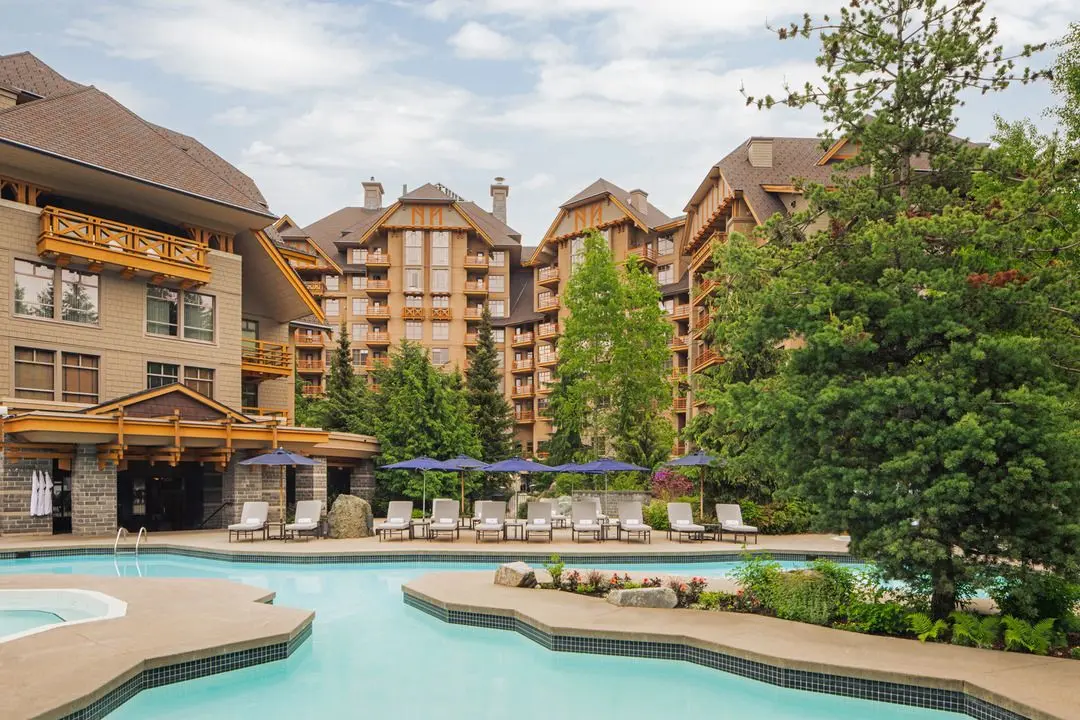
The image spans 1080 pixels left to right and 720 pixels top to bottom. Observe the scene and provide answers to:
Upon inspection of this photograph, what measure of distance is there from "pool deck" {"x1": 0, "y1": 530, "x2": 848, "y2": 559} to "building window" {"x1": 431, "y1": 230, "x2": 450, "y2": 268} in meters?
35.7

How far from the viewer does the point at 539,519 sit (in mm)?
19891

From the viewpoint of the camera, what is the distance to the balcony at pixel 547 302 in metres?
51.7

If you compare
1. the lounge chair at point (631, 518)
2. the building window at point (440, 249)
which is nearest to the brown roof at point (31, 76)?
the lounge chair at point (631, 518)

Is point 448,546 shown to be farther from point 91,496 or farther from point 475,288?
point 475,288

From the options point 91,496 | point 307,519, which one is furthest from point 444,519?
point 91,496

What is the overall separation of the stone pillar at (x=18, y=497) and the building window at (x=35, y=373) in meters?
2.11

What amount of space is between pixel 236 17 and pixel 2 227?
9912 millimetres

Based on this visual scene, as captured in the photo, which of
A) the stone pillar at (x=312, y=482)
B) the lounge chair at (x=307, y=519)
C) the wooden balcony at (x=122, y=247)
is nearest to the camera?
the lounge chair at (x=307, y=519)

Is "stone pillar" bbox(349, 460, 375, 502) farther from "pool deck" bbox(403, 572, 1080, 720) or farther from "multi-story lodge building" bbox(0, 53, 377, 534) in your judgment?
"pool deck" bbox(403, 572, 1080, 720)

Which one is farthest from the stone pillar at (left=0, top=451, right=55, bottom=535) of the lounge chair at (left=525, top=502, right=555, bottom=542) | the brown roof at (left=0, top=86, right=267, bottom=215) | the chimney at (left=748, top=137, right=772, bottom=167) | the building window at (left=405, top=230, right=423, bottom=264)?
the building window at (left=405, top=230, right=423, bottom=264)

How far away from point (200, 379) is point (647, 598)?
19609 mm

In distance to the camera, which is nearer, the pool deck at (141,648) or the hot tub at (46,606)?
the pool deck at (141,648)

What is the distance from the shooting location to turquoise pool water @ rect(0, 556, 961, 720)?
7703mm

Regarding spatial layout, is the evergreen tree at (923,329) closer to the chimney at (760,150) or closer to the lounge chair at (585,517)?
the lounge chair at (585,517)
